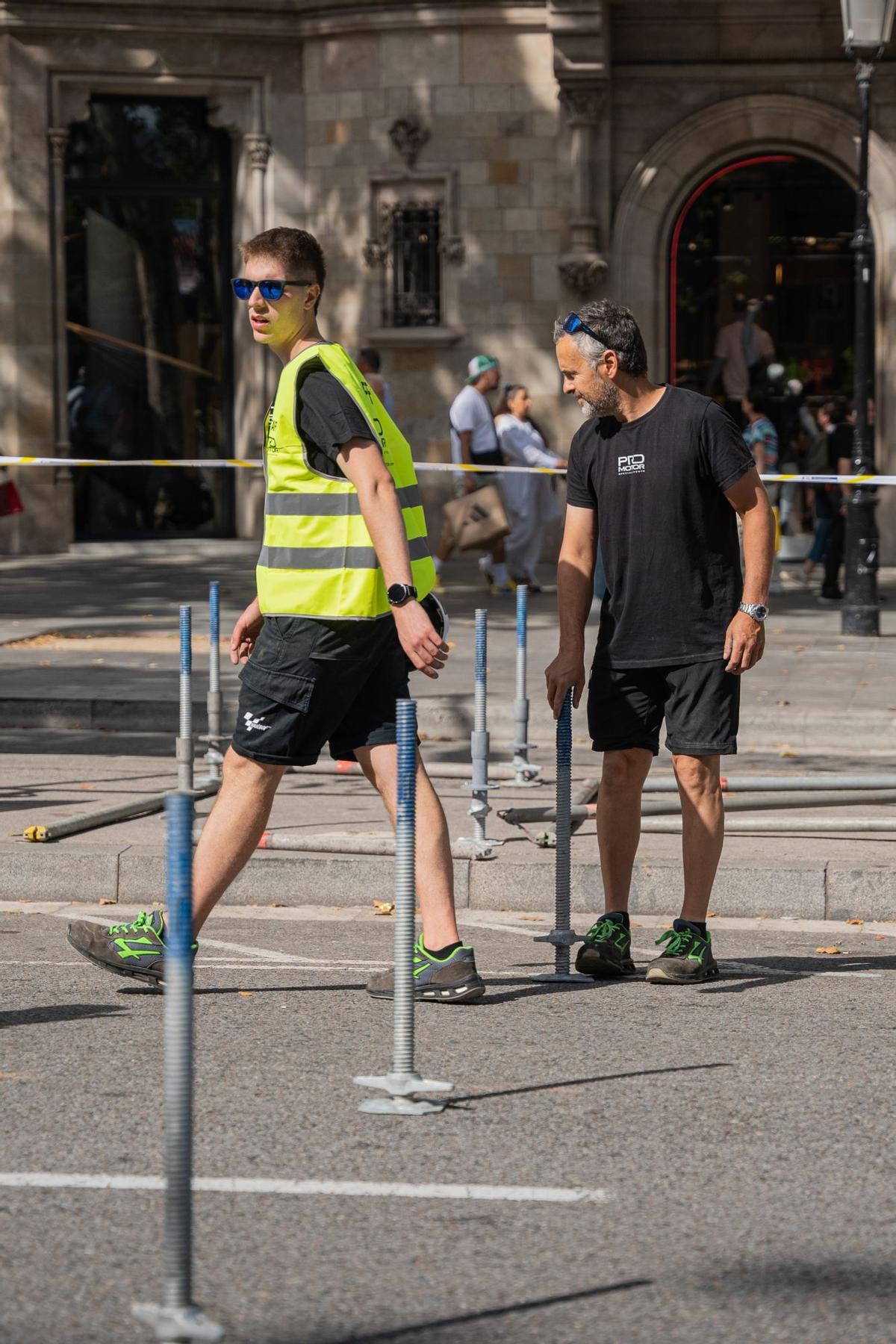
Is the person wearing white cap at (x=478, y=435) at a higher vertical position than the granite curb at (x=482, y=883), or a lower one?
higher

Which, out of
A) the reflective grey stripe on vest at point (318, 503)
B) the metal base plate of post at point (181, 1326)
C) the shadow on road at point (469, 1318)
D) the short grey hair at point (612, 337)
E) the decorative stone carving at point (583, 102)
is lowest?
the shadow on road at point (469, 1318)

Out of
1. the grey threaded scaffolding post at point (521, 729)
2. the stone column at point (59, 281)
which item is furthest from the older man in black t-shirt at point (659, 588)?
the stone column at point (59, 281)

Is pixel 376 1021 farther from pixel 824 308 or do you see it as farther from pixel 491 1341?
pixel 824 308

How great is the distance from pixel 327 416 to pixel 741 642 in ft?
4.20

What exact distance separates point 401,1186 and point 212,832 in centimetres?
155

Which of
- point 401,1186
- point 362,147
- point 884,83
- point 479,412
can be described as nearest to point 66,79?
point 362,147

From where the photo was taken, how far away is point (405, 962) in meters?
4.55

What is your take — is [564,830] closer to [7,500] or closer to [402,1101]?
[402,1101]

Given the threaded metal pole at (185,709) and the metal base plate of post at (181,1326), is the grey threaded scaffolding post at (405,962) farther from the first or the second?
the threaded metal pole at (185,709)

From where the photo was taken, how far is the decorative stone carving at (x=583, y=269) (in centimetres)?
1958

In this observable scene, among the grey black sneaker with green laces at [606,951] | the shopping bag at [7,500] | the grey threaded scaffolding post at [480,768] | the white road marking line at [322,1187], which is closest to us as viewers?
the white road marking line at [322,1187]

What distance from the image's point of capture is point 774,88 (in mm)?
19828

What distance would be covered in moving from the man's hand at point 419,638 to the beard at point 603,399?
958 millimetres

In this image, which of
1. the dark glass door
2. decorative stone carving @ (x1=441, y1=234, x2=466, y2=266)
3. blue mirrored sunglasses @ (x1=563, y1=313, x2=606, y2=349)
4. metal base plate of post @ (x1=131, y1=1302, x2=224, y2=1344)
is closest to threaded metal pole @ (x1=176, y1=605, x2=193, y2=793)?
blue mirrored sunglasses @ (x1=563, y1=313, x2=606, y2=349)
